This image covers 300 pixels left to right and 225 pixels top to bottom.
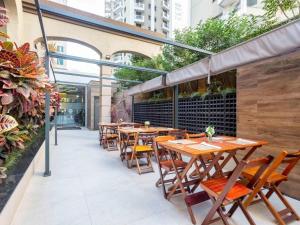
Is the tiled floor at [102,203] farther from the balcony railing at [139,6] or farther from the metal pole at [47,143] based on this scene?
the balcony railing at [139,6]

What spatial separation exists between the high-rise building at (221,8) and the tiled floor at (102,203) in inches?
409

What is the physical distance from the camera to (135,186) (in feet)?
10.4

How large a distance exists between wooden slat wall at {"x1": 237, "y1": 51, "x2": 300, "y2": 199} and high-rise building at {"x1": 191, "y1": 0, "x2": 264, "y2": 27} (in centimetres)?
837

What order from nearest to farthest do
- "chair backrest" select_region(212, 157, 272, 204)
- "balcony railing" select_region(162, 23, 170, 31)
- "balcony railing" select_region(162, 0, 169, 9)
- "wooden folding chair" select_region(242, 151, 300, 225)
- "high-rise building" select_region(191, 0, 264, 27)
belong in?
"chair backrest" select_region(212, 157, 272, 204), "wooden folding chair" select_region(242, 151, 300, 225), "high-rise building" select_region(191, 0, 264, 27), "balcony railing" select_region(162, 0, 169, 9), "balcony railing" select_region(162, 23, 170, 31)

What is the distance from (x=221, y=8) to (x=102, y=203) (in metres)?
16.2

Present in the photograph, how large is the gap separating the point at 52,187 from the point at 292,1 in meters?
5.48

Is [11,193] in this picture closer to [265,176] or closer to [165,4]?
[265,176]

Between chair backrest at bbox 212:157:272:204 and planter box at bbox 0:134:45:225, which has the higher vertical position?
chair backrest at bbox 212:157:272:204

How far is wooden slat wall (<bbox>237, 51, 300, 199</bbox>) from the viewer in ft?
8.87

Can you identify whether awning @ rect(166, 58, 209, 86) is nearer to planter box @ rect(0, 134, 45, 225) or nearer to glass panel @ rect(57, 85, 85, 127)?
planter box @ rect(0, 134, 45, 225)

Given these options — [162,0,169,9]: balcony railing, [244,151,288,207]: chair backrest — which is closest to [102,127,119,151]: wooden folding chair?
[244,151,288,207]: chair backrest

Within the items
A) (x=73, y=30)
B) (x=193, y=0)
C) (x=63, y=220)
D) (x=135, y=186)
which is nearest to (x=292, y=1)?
(x=135, y=186)

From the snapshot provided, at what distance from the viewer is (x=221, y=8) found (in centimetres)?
1448

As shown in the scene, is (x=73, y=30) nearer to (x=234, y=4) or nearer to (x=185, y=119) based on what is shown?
(x=185, y=119)
